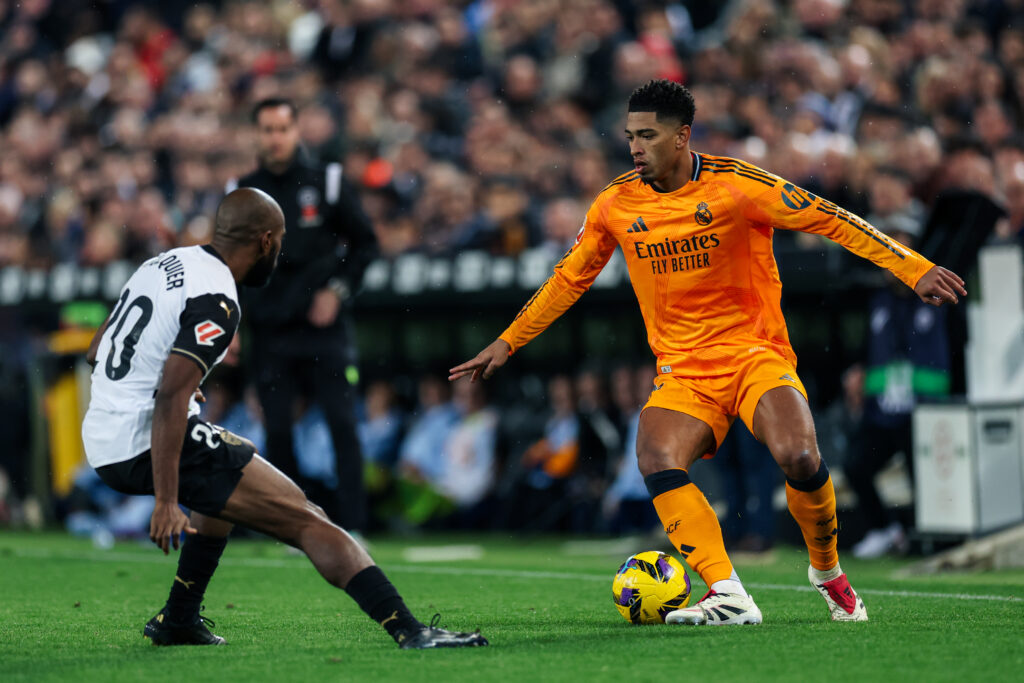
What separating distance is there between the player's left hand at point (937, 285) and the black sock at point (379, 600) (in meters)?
2.25

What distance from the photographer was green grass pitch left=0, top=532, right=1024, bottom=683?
4707 mm

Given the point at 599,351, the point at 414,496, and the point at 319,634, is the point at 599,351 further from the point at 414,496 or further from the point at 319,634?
the point at 319,634

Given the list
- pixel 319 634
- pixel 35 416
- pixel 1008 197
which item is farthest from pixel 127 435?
pixel 35 416

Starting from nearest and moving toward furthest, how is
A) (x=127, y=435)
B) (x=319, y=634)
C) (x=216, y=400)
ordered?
(x=127, y=435) < (x=319, y=634) < (x=216, y=400)

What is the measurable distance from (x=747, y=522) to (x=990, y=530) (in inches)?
58.5

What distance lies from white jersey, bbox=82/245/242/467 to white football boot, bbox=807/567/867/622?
2605 millimetres

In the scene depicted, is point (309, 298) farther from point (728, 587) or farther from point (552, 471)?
point (728, 587)

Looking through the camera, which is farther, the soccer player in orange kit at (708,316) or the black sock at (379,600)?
the soccer player in orange kit at (708,316)

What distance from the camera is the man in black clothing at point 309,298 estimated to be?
29.5 feet

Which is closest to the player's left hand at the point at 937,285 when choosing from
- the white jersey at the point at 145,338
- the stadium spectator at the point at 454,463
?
the white jersey at the point at 145,338

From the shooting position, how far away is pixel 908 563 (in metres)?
9.07

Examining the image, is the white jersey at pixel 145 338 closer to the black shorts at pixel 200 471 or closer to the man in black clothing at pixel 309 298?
the black shorts at pixel 200 471

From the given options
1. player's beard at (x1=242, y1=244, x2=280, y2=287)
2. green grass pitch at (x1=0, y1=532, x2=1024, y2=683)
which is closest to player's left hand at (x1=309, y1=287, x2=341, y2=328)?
green grass pitch at (x1=0, y1=532, x2=1024, y2=683)

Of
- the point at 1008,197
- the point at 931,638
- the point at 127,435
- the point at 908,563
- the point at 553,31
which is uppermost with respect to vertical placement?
the point at 553,31
